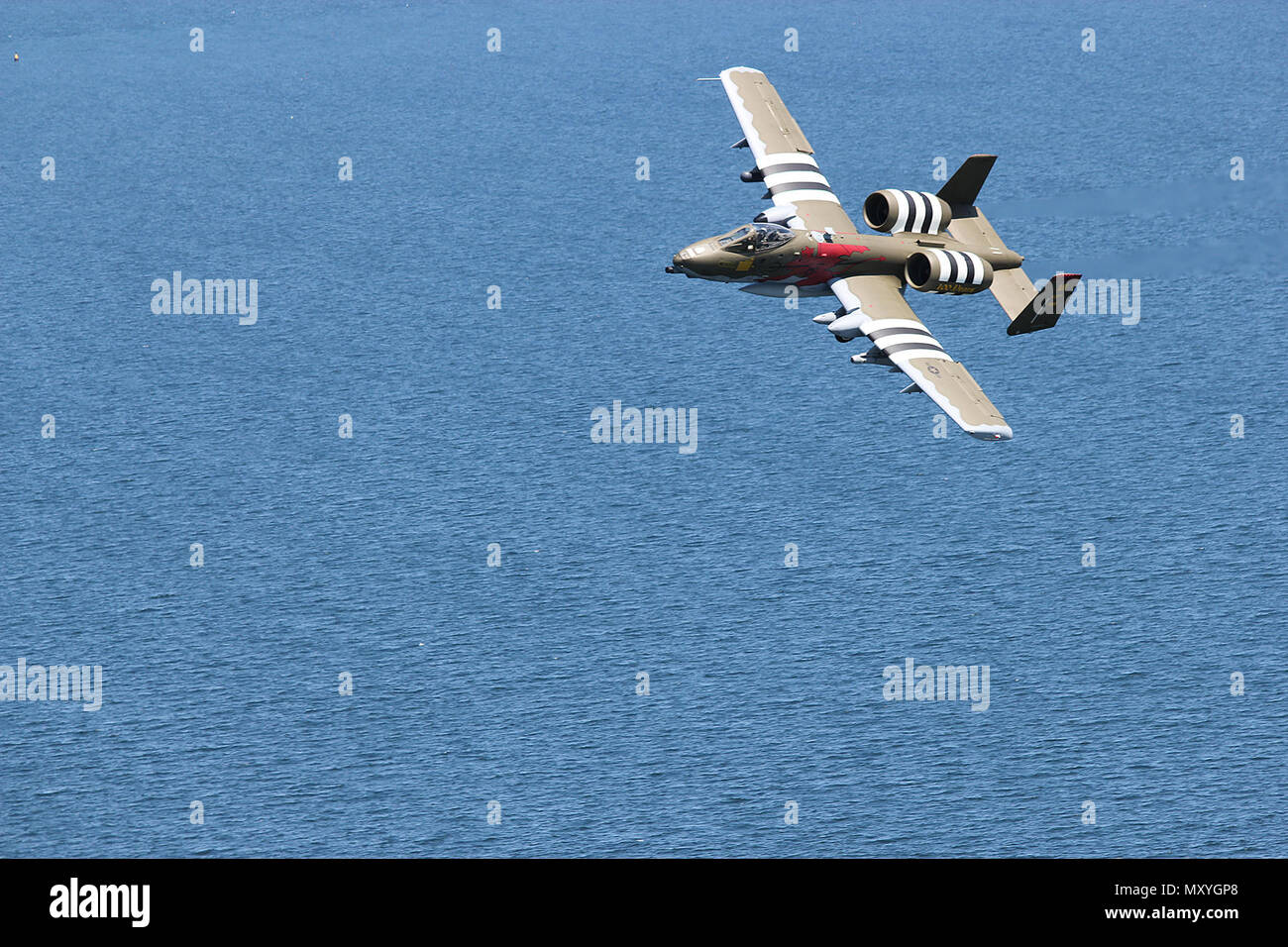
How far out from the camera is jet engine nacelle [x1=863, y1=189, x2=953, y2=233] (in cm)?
5075

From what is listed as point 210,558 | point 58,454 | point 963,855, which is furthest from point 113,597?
point 963,855

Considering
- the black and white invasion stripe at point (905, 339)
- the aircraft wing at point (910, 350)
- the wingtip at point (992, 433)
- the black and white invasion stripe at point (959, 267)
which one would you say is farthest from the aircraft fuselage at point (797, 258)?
the wingtip at point (992, 433)

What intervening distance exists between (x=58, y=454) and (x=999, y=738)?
1210 inches

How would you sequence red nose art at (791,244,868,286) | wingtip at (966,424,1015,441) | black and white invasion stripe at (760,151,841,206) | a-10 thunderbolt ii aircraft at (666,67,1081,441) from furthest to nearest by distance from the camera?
1. black and white invasion stripe at (760,151,841,206)
2. red nose art at (791,244,868,286)
3. a-10 thunderbolt ii aircraft at (666,67,1081,441)
4. wingtip at (966,424,1015,441)

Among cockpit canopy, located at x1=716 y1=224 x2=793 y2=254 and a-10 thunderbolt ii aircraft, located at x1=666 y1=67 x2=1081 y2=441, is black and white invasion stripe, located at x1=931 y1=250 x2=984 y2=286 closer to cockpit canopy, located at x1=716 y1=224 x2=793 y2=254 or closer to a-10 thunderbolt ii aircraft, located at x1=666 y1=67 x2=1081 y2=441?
a-10 thunderbolt ii aircraft, located at x1=666 y1=67 x2=1081 y2=441

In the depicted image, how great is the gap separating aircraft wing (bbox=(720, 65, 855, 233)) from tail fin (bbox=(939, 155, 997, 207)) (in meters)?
3.64

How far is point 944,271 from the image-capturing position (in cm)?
4934

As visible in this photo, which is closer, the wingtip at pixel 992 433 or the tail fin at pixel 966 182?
the wingtip at pixel 992 433

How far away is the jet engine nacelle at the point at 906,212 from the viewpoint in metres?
50.8

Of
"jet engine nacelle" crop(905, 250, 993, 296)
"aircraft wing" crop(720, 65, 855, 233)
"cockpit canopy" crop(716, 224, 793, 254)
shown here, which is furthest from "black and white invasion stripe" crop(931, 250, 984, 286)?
Result: "cockpit canopy" crop(716, 224, 793, 254)

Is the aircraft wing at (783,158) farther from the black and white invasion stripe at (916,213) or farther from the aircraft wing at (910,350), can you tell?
the aircraft wing at (910,350)

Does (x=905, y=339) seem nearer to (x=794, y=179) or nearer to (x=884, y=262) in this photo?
(x=884, y=262)

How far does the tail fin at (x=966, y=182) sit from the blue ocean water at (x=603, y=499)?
5322mm

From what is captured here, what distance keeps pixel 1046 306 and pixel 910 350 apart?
5389mm
